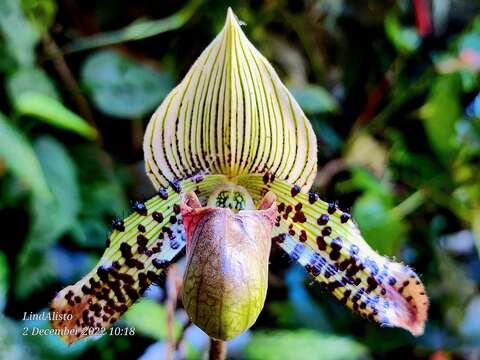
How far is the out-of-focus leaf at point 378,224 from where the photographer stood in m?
1.14

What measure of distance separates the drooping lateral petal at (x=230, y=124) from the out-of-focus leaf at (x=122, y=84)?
1.44ft

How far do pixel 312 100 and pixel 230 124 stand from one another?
0.54 meters

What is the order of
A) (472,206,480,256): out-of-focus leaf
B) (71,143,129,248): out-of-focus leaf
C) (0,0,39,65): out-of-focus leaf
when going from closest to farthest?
(0,0,39,65): out-of-focus leaf, (71,143,129,248): out-of-focus leaf, (472,206,480,256): out-of-focus leaf

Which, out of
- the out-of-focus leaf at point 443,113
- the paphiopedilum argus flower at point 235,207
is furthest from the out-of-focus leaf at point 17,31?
the out-of-focus leaf at point 443,113

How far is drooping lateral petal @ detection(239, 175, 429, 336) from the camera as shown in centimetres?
80

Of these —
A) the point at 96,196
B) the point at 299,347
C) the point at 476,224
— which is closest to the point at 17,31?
the point at 96,196

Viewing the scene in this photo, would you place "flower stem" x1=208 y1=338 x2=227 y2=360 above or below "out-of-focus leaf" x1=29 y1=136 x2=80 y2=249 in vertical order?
below

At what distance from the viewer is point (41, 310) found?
3.53ft

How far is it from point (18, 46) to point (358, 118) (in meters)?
0.77

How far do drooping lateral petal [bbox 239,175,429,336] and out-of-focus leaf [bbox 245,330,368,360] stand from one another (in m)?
0.25

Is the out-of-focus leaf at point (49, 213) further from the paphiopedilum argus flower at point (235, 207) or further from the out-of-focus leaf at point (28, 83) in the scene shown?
the paphiopedilum argus flower at point (235, 207)

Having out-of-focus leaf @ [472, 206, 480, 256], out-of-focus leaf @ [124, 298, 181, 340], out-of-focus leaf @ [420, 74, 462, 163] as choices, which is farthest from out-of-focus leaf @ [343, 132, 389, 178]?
out-of-focus leaf @ [124, 298, 181, 340]

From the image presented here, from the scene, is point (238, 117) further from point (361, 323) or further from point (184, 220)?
point (361, 323)

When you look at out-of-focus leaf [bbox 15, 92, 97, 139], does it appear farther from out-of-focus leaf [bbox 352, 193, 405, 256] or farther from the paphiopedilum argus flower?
out-of-focus leaf [bbox 352, 193, 405, 256]
